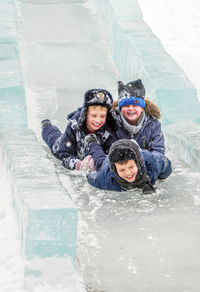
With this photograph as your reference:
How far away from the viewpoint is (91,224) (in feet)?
14.0

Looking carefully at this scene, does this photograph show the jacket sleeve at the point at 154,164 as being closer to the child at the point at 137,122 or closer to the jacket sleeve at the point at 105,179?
the jacket sleeve at the point at 105,179

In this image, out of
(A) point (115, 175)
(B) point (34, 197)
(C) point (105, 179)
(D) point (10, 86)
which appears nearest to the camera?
(B) point (34, 197)

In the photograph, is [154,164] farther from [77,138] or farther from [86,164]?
[77,138]

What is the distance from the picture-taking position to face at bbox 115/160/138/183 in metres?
4.48

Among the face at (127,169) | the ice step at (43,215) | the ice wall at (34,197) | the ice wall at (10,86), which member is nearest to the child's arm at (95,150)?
the ice wall at (34,197)

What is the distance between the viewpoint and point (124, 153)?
4.46 m

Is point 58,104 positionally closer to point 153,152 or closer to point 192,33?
point 153,152

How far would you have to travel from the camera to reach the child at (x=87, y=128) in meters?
5.14

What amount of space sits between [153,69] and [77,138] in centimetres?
209

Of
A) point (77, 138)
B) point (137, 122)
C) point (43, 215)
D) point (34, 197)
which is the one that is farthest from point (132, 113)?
point (43, 215)

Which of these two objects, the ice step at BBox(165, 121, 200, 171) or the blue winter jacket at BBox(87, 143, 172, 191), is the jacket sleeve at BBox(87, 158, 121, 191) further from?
the ice step at BBox(165, 121, 200, 171)

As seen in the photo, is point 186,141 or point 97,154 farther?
point 186,141

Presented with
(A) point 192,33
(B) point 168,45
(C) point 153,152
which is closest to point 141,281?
(C) point 153,152

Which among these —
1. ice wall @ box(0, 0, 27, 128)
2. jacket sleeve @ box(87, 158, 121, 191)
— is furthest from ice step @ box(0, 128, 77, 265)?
ice wall @ box(0, 0, 27, 128)
